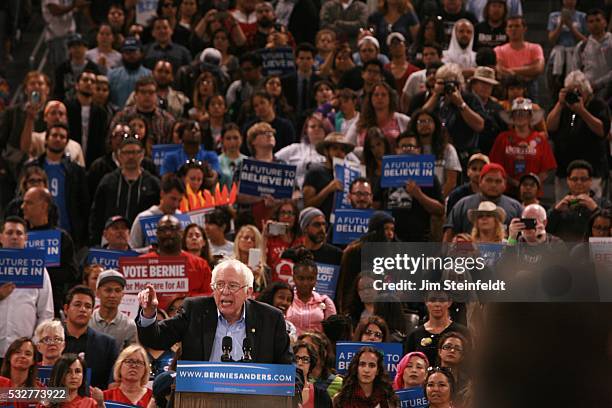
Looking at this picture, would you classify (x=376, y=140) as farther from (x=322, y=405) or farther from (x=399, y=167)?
(x=322, y=405)

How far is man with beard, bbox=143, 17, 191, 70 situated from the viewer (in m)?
15.0

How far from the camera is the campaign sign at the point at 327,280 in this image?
9523mm

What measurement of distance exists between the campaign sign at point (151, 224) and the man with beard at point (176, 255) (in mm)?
672

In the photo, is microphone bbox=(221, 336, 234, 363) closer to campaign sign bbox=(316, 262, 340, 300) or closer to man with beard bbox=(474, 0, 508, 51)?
campaign sign bbox=(316, 262, 340, 300)

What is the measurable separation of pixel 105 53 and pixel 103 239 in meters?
4.99

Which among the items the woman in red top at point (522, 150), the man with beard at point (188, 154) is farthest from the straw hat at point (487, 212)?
the man with beard at point (188, 154)

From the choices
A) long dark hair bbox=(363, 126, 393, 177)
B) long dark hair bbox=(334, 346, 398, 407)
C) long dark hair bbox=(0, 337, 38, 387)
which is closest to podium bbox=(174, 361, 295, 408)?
long dark hair bbox=(334, 346, 398, 407)

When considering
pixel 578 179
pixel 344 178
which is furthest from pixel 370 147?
pixel 578 179

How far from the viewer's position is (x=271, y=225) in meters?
10.2

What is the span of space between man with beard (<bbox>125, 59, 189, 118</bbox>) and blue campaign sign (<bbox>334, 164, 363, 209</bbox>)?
2.94 m

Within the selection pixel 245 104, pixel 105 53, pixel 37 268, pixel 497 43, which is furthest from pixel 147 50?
pixel 37 268

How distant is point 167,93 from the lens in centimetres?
1370

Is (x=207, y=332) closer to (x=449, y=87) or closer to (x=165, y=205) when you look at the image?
(x=165, y=205)

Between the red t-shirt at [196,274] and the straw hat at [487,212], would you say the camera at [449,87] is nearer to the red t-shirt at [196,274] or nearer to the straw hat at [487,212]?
the straw hat at [487,212]
